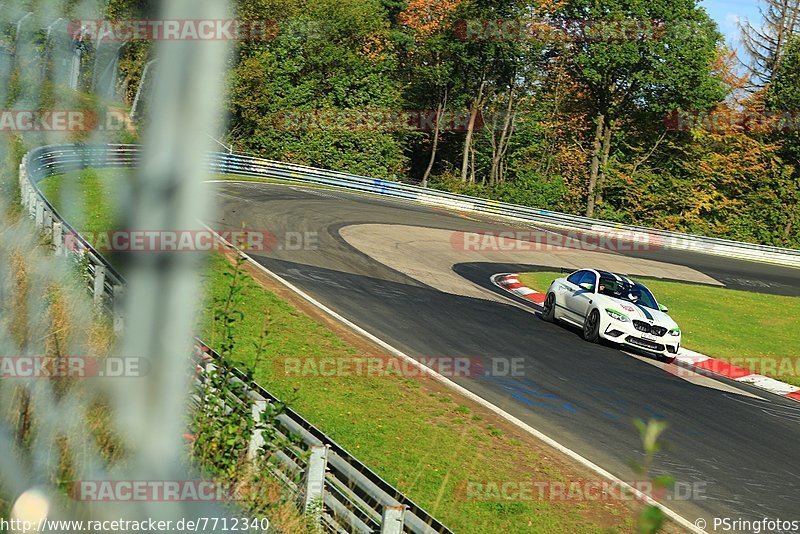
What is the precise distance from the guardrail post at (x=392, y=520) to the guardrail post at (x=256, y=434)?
112 centimetres

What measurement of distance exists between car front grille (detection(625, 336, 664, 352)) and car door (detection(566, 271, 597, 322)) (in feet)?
3.61

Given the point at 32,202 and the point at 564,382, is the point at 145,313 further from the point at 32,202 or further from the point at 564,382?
the point at 32,202

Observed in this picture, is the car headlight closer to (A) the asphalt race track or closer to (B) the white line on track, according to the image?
(A) the asphalt race track

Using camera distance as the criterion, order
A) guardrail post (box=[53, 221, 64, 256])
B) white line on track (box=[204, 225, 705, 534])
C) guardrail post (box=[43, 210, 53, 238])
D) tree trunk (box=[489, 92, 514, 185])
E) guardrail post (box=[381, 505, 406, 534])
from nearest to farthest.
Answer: guardrail post (box=[381, 505, 406, 534])
white line on track (box=[204, 225, 705, 534])
guardrail post (box=[53, 221, 64, 256])
guardrail post (box=[43, 210, 53, 238])
tree trunk (box=[489, 92, 514, 185])

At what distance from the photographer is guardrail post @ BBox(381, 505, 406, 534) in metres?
5.55

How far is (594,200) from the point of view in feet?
187

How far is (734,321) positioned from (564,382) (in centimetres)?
1264

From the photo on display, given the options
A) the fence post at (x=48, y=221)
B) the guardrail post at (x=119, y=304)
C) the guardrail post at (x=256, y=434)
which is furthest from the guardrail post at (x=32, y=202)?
the guardrail post at (x=119, y=304)

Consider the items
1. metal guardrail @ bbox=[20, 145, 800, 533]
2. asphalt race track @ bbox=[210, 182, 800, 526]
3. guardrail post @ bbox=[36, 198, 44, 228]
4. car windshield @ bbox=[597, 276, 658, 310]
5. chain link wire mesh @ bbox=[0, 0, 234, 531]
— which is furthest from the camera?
car windshield @ bbox=[597, 276, 658, 310]

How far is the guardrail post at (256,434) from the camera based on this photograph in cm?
628

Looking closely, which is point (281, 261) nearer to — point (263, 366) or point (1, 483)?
point (263, 366)

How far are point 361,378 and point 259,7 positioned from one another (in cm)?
4296

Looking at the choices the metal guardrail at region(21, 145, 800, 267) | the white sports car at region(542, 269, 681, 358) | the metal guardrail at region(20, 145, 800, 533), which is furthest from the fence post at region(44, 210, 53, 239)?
the metal guardrail at region(21, 145, 800, 267)

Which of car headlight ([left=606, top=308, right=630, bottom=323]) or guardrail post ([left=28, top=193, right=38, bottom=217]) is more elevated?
guardrail post ([left=28, top=193, right=38, bottom=217])
